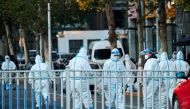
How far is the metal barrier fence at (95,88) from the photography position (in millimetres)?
14688

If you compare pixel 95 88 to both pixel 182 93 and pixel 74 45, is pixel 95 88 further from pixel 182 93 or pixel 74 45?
pixel 74 45

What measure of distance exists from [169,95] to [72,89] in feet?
7.43

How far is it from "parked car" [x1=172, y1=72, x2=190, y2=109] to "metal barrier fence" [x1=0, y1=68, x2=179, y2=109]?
18 cm

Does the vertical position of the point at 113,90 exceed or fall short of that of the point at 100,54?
it exceeds it

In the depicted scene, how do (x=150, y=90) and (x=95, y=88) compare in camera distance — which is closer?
(x=95, y=88)

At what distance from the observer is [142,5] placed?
33219mm

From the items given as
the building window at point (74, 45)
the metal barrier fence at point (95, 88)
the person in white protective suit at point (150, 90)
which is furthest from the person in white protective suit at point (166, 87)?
the building window at point (74, 45)

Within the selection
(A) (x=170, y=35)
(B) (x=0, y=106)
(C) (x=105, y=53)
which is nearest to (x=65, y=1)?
(C) (x=105, y=53)

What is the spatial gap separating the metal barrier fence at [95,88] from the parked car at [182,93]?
185 millimetres

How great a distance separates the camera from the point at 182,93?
14555 millimetres

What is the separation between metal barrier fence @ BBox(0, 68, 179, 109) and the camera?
14.7m

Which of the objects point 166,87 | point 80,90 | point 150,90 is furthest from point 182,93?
point 80,90

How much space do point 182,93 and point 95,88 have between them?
73.7 inches

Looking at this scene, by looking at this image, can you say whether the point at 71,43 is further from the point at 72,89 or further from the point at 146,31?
the point at 72,89
